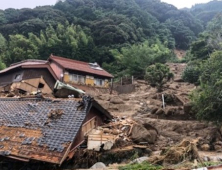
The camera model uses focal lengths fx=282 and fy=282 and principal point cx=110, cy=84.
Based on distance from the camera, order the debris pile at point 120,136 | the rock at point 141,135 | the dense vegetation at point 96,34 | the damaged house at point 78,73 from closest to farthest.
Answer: the debris pile at point 120,136 → the rock at point 141,135 → the damaged house at point 78,73 → the dense vegetation at point 96,34

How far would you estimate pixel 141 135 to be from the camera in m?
12.1

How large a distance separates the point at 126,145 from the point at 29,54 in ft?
108

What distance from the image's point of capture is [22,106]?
42.8 feet

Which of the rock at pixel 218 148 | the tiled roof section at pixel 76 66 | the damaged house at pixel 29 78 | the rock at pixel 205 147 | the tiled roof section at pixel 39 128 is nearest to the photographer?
the tiled roof section at pixel 39 128

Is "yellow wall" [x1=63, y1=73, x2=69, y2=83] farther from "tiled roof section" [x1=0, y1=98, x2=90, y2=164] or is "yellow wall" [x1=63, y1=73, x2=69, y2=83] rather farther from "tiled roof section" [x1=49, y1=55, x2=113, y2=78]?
"tiled roof section" [x1=0, y1=98, x2=90, y2=164]

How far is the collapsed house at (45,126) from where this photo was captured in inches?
389

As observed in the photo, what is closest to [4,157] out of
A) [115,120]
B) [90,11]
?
[115,120]

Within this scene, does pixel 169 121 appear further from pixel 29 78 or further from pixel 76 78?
pixel 76 78

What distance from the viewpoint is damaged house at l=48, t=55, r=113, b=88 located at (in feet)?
96.6

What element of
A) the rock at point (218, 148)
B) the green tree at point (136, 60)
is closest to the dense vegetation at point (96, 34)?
the green tree at point (136, 60)

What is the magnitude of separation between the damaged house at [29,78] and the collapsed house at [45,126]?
1000cm

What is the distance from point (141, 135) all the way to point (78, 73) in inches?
752

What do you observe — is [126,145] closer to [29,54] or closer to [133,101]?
[133,101]

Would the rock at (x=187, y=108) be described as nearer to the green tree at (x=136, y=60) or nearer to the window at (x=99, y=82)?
the window at (x=99, y=82)
